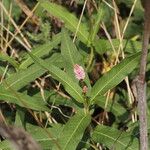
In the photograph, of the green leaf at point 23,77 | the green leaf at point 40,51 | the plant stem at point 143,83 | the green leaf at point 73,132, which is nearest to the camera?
the plant stem at point 143,83

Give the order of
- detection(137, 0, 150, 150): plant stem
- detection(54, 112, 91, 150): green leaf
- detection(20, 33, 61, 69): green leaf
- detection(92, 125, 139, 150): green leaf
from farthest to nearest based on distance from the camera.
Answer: detection(20, 33, 61, 69): green leaf
detection(92, 125, 139, 150): green leaf
detection(54, 112, 91, 150): green leaf
detection(137, 0, 150, 150): plant stem

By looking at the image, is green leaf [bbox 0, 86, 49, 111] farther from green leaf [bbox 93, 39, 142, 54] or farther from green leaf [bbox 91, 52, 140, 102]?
green leaf [bbox 93, 39, 142, 54]

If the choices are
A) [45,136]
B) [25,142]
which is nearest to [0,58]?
[45,136]

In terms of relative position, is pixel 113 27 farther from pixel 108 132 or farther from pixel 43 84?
pixel 108 132

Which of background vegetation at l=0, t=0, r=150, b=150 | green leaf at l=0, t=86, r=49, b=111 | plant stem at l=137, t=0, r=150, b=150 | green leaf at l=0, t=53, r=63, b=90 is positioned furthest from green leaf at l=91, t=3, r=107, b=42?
plant stem at l=137, t=0, r=150, b=150

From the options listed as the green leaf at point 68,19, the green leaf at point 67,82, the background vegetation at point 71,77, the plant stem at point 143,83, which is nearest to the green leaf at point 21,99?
the background vegetation at point 71,77

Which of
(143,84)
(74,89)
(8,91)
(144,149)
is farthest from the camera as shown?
(8,91)

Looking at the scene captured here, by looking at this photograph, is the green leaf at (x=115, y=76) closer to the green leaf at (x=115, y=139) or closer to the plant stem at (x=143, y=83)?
the green leaf at (x=115, y=139)
